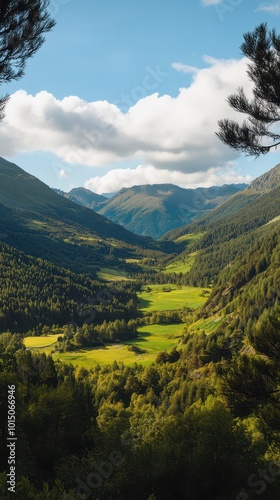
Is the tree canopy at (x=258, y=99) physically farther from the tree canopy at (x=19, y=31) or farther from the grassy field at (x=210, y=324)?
the grassy field at (x=210, y=324)

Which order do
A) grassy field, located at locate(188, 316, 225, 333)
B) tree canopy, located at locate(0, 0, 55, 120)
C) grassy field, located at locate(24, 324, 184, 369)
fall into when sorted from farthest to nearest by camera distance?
grassy field, located at locate(188, 316, 225, 333), grassy field, located at locate(24, 324, 184, 369), tree canopy, located at locate(0, 0, 55, 120)

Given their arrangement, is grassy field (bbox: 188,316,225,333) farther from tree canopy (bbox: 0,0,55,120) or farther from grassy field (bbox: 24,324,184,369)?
tree canopy (bbox: 0,0,55,120)

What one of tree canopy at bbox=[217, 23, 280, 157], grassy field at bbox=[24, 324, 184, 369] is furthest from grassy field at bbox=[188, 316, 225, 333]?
tree canopy at bbox=[217, 23, 280, 157]

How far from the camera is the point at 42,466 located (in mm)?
41250

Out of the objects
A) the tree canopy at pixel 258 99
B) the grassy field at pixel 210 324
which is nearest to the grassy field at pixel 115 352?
the grassy field at pixel 210 324

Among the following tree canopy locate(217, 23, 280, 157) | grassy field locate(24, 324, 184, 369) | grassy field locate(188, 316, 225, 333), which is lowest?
grassy field locate(24, 324, 184, 369)

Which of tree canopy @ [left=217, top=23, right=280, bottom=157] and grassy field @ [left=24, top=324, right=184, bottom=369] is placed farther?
grassy field @ [left=24, top=324, right=184, bottom=369]

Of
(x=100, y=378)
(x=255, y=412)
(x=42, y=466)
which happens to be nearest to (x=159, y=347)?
(x=100, y=378)

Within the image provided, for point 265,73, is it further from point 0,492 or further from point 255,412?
point 0,492

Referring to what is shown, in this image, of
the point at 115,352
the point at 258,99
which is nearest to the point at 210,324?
the point at 115,352

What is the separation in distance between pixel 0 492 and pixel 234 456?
87.8 ft

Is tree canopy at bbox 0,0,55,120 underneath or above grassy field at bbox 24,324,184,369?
above

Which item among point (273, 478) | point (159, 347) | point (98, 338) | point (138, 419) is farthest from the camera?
point (98, 338)

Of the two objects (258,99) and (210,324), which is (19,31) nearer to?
(258,99)
